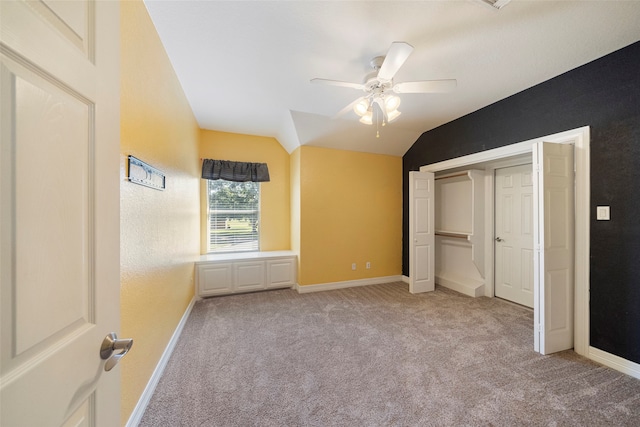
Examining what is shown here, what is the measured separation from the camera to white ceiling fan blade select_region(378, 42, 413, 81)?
1550 millimetres

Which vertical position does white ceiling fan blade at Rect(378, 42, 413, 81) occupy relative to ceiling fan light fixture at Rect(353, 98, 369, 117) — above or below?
above

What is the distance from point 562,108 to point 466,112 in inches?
42.0

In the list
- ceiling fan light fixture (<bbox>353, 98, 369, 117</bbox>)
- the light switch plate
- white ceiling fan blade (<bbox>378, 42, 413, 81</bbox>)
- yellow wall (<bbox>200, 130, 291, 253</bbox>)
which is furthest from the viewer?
yellow wall (<bbox>200, 130, 291, 253</bbox>)

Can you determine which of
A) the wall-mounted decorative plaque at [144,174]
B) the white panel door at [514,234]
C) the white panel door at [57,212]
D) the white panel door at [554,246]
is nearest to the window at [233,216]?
the wall-mounted decorative plaque at [144,174]

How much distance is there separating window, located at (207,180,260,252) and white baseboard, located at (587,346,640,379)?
14.2ft

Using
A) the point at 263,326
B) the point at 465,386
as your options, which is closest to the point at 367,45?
the point at 465,386

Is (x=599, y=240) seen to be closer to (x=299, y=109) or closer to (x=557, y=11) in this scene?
(x=557, y=11)

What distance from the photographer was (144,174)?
161 cm

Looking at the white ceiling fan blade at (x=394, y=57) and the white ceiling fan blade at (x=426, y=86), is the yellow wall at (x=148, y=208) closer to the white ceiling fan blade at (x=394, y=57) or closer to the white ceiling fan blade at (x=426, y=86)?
the white ceiling fan blade at (x=394, y=57)

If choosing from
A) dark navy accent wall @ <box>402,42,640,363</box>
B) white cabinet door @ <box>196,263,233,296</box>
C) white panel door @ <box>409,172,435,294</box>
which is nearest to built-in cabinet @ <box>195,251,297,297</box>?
white cabinet door @ <box>196,263,233,296</box>

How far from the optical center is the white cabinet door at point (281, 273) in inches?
157

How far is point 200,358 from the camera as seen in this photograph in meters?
2.17

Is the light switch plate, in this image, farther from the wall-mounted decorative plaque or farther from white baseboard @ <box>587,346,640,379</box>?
the wall-mounted decorative plaque

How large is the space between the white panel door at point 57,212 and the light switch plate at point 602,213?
3.42 metres
